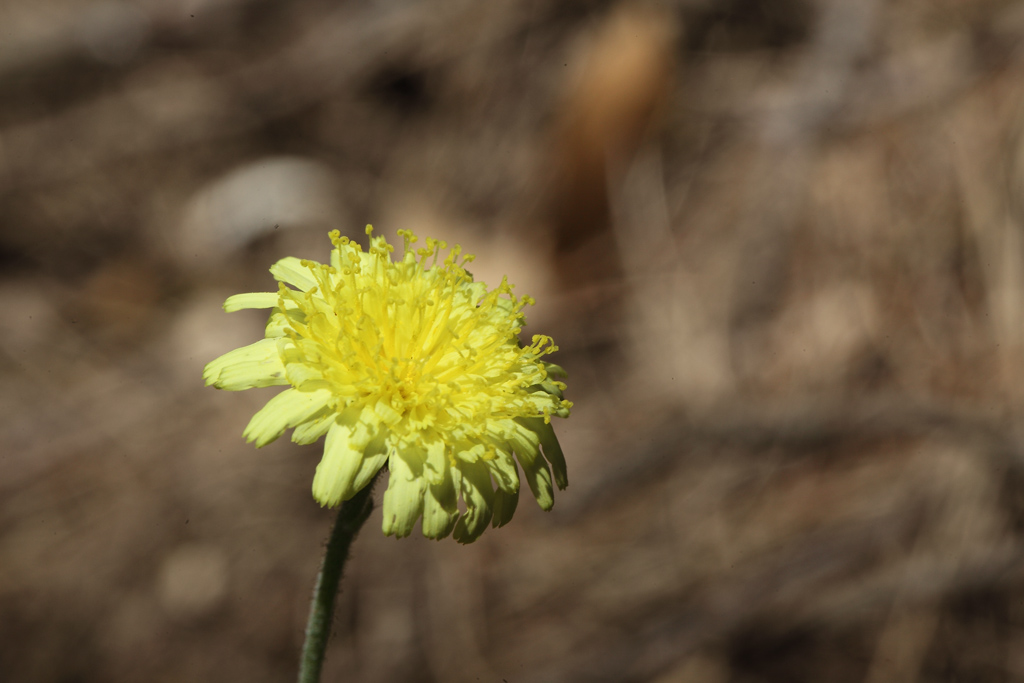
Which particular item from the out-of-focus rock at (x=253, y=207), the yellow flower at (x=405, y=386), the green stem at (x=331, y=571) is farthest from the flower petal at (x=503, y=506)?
the out-of-focus rock at (x=253, y=207)

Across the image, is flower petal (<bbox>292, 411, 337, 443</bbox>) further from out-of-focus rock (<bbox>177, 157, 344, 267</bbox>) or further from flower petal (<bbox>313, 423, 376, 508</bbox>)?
out-of-focus rock (<bbox>177, 157, 344, 267</bbox>)

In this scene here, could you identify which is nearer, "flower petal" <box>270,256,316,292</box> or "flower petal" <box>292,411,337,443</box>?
"flower petal" <box>292,411,337,443</box>

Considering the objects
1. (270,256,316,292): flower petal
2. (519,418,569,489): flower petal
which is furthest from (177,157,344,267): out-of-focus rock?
(519,418,569,489): flower petal

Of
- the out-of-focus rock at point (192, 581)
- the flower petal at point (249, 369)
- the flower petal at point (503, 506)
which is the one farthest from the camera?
the out-of-focus rock at point (192, 581)

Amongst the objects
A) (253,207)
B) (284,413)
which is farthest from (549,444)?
(253,207)

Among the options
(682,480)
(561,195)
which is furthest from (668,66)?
(682,480)

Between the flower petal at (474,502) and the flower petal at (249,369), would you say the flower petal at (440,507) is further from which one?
the flower petal at (249,369)

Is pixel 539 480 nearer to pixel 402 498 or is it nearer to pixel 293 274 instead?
pixel 402 498

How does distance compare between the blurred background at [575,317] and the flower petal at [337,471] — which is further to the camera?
the blurred background at [575,317]
